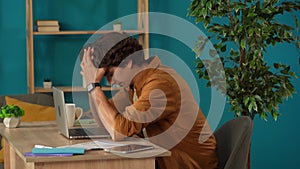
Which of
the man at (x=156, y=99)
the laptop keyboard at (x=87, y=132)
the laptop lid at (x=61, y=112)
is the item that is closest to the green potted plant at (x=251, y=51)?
the man at (x=156, y=99)

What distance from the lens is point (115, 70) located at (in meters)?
3.16

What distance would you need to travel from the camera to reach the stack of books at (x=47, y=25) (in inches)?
208

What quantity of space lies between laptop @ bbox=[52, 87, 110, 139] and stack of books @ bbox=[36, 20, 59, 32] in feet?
6.84

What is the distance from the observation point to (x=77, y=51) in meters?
5.62

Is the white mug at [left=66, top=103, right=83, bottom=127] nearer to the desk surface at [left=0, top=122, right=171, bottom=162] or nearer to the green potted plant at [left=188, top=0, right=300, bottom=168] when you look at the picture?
the desk surface at [left=0, top=122, right=171, bottom=162]

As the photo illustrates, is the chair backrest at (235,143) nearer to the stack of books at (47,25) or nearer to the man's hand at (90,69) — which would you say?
the man's hand at (90,69)

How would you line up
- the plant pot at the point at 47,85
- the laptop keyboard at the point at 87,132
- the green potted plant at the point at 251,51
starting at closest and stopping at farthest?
1. the laptop keyboard at the point at 87,132
2. the green potted plant at the point at 251,51
3. the plant pot at the point at 47,85

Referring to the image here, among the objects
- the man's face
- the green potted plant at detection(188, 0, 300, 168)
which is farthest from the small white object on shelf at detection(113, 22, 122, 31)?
the man's face

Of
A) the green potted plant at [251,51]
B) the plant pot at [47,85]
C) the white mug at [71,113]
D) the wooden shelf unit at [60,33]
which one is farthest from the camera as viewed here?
the plant pot at [47,85]

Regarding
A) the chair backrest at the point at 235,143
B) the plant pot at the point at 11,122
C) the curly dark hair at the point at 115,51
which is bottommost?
the chair backrest at the point at 235,143

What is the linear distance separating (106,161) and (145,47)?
2.96m

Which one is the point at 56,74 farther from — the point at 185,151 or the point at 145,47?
the point at 185,151

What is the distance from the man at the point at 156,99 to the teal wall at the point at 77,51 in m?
2.31

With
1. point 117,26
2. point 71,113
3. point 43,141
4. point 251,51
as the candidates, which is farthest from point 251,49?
point 43,141
